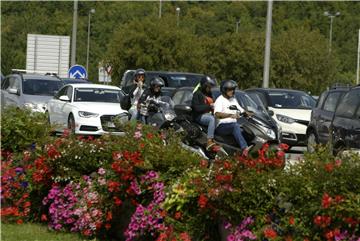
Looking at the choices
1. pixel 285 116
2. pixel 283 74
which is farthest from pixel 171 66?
pixel 285 116

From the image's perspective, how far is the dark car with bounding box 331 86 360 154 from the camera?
14602 mm

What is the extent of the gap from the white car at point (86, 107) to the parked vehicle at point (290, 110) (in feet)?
12.6

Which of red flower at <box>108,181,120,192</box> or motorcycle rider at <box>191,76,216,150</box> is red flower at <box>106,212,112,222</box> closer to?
red flower at <box>108,181,120,192</box>

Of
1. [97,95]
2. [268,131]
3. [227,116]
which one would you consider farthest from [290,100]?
[227,116]

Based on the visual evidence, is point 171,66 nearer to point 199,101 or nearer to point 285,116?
point 285,116

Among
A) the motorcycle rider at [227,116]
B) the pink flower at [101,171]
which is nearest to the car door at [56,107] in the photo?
the motorcycle rider at [227,116]

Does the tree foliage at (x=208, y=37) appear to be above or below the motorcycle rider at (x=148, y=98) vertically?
above

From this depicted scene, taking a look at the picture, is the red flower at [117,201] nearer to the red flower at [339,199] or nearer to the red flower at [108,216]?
the red flower at [108,216]

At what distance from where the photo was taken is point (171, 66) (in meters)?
52.2

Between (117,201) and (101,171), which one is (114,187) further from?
(101,171)

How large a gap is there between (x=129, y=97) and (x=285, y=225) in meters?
12.4

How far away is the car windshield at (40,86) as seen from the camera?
84.5 feet

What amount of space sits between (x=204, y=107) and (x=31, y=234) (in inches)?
208

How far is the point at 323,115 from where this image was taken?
18.8m
